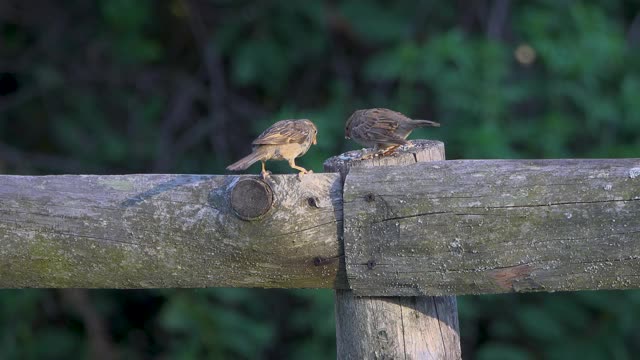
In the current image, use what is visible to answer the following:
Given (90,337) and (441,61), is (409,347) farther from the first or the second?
(90,337)

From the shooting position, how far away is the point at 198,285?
3.06m

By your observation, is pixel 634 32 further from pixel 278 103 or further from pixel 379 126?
pixel 379 126

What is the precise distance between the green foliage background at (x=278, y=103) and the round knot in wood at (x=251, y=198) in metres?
3.90

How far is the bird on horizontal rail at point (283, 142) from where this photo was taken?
396cm

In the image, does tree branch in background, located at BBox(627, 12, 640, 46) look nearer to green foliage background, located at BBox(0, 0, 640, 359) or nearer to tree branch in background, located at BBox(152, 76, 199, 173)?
green foliage background, located at BBox(0, 0, 640, 359)

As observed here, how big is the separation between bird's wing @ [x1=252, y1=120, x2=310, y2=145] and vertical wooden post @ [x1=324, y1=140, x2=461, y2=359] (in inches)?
35.8

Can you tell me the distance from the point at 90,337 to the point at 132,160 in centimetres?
157

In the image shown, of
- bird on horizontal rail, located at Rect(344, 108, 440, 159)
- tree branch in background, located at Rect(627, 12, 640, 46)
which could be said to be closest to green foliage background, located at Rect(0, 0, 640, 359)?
tree branch in background, located at Rect(627, 12, 640, 46)

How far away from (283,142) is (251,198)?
121 centimetres

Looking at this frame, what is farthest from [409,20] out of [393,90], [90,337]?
[90,337]

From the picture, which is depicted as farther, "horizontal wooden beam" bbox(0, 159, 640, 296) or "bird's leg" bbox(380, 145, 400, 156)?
"bird's leg" bbox(380, 145, 400, 156)

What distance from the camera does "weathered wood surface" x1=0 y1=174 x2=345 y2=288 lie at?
2.96 meters

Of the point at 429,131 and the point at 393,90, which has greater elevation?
the point at 393,90

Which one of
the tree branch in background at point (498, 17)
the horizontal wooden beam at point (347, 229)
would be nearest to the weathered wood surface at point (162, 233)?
the horizontal wooden beam at point (347, 229)
